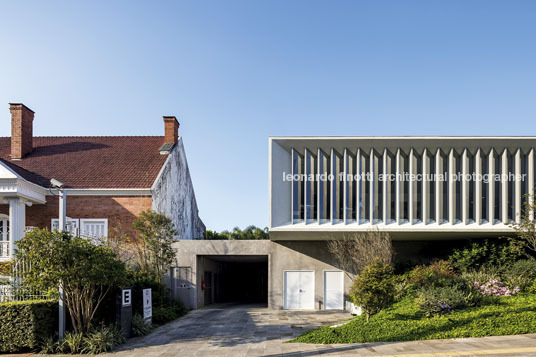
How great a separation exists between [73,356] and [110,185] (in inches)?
470

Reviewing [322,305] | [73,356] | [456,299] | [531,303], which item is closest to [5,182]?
[73,356]

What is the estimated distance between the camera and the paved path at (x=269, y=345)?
1202cm

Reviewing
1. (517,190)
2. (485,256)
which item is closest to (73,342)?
(485,256)

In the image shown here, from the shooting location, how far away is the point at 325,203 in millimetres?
22547

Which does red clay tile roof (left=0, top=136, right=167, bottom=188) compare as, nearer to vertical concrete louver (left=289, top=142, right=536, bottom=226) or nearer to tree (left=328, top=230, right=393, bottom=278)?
vertical concrete louver (left=289, top=142, right=536, bottom=226)

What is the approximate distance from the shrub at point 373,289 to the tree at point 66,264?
24.8ft

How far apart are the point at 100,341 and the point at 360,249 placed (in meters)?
11.8

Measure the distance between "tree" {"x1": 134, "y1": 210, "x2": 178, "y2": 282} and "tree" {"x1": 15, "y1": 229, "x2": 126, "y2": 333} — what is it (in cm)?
679

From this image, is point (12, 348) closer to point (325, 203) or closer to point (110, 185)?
point (110, 185)

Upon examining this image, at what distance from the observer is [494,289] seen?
1720 cm

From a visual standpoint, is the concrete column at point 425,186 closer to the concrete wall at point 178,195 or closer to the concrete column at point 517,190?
the concrete column at point 517,190

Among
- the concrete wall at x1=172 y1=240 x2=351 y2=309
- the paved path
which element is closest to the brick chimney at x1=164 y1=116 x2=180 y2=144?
the concrete wall at x1=172 y1=240 x2=351 y2=309

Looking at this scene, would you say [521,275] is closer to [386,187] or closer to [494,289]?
[494,289]

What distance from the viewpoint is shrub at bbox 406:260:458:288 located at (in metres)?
17.5
